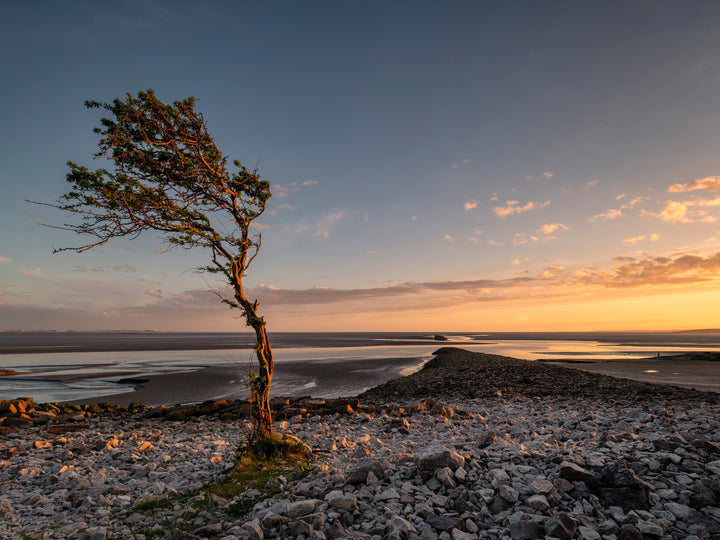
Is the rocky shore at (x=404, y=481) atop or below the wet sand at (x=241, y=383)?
atop

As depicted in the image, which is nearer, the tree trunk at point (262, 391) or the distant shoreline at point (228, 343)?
the tree trunk at point (262, 391)

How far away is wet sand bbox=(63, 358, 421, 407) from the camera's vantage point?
68.1 ft

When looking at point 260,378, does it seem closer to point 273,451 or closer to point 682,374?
point 273,451

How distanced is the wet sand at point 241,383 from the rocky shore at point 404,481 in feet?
25.7

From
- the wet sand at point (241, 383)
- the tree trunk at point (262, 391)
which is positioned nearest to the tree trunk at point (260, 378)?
the tree trunk at point (262, 391)

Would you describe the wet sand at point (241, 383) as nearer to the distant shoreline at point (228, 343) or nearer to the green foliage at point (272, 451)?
the green foliage at point (272, 451)


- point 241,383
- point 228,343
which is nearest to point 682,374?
point 241,383

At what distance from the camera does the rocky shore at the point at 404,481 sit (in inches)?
169

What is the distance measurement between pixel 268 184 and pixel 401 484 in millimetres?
7147

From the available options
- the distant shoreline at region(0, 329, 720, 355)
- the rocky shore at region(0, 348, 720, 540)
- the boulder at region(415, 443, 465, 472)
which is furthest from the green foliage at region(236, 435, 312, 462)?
the distant shoreline at region(0, 329, 720, 355)

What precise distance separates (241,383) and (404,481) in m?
22.6

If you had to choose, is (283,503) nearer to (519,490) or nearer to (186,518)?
(186,518)

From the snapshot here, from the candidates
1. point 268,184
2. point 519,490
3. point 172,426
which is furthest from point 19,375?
point 519,490

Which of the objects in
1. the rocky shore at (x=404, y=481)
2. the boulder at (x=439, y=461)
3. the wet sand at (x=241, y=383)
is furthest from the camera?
the wet sand at (x=241, y=383)
